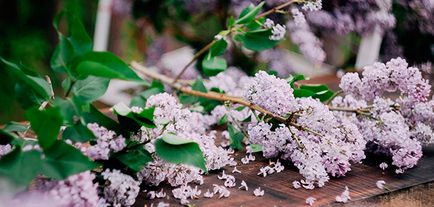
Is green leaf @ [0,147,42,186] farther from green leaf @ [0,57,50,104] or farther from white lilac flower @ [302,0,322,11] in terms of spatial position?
white lilac flower @ [302,0,322,11]

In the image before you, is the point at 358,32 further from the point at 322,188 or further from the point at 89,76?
the point at 89,76

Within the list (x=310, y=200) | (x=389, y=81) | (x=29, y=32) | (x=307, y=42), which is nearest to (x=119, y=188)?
(x=310, y=200)

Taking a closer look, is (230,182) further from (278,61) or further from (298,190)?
(278,61)

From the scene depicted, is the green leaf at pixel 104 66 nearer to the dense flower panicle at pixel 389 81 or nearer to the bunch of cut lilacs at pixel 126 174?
the bunch of cut lilacs at pixel 126 174

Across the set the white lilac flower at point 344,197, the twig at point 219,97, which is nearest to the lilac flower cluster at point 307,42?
the twig at point 219,97

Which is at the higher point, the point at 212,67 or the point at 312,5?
the point at 312,5

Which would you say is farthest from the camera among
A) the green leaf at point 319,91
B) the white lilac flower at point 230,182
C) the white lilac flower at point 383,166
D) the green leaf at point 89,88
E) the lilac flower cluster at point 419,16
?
the lilac flower cluster at point 419,16
